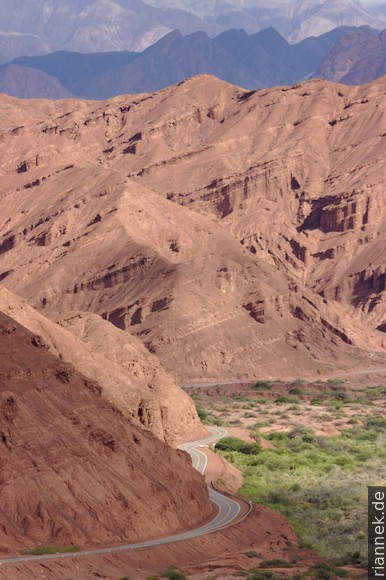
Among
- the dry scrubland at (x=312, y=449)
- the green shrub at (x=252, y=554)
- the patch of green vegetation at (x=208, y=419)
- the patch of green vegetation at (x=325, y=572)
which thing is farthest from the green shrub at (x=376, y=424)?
the patch of green vegetation at (x=325, y=572)

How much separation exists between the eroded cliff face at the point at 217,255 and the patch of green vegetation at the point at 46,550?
9141 centimetres

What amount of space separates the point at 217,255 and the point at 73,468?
351 ft

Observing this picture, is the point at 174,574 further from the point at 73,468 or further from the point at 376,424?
the point at 376,424

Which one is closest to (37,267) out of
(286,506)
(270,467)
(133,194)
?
(133,194)

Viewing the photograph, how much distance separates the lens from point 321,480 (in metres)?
71.8

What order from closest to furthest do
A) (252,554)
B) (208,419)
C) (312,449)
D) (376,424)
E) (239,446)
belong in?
(252,554) < (239,446) < (312,449) < (376,424) < (208,419)

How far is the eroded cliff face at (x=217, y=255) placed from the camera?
144 m

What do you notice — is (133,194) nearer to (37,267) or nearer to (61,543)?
(37,267)

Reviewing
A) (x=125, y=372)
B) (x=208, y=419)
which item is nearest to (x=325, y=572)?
(x=125, y=372)

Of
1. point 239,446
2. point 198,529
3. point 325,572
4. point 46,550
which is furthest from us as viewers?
point 239,446

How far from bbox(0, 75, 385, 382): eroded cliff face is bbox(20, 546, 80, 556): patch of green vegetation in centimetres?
9141

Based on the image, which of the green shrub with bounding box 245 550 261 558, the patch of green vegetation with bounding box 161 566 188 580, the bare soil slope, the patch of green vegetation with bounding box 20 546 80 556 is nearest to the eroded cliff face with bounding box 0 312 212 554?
the patch of green vegetation with bounding box 20 546 80 556

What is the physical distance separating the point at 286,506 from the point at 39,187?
12544 cm

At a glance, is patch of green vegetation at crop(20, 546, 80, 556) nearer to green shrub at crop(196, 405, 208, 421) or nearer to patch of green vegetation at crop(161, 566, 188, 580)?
patch of green vegetation at crop(161, 566, 188, 580)
